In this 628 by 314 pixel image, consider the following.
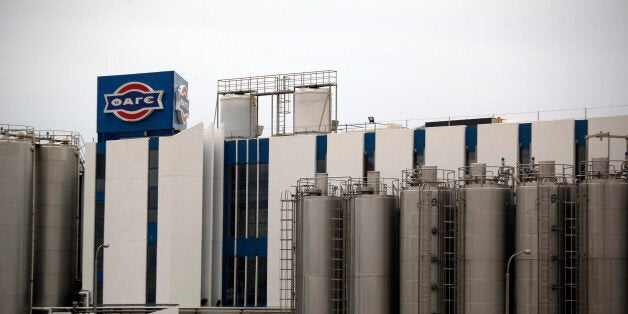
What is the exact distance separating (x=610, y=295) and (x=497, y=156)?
48.8ft

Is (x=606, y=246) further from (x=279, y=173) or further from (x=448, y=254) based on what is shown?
(x=279, y=173)

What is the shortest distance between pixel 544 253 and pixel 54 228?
36.6m

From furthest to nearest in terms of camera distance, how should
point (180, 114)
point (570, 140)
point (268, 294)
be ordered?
point (180, 114)
point (268, 294)
point (570, 140)

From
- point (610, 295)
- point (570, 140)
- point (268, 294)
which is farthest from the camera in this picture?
point (268, 294)

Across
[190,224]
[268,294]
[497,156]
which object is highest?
[497,156]

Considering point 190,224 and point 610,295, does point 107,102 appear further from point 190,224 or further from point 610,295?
point 610,295

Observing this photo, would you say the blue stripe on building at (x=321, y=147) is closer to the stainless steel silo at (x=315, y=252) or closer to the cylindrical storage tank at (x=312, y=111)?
the cylindrical storage tank at (x=312, y=111)

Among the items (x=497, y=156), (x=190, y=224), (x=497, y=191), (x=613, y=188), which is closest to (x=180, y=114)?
(x=190, y=224)

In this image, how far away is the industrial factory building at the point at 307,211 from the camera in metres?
59.0

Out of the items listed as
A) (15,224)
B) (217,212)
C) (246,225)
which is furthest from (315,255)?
(15,224)

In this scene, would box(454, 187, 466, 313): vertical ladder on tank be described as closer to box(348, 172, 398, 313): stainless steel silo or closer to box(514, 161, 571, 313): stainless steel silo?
box(514, 161, 571, 313): stainless steel silo

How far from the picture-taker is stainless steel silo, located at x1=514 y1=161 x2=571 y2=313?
191ft

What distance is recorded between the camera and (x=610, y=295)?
2234 inches

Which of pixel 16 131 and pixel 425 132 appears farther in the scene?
pixel 16 131
